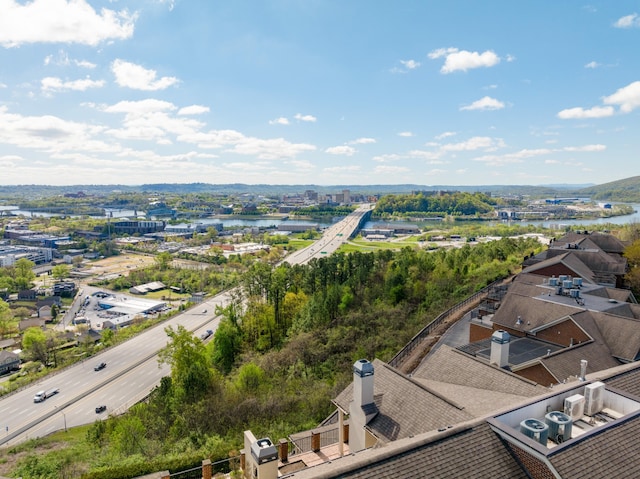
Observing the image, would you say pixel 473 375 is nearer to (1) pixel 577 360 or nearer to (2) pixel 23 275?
(1) pixel 577 360

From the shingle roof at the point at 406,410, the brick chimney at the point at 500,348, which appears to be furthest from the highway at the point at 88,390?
the brick chimney at the point at 500,348

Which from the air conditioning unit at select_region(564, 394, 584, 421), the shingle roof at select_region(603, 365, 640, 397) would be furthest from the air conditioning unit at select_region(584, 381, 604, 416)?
the shingle roof at select_region(603, 365, 640, 397)

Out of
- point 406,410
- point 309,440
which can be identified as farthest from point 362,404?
point 309,440

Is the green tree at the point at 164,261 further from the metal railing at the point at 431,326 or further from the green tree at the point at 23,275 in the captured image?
the metal railing at the point at 431,326

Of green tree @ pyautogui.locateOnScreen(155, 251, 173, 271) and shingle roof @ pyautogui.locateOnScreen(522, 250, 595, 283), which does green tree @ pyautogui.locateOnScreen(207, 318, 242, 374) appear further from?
green tree @ pyautogui.locateOnScreen(155, 251, 173, 271)

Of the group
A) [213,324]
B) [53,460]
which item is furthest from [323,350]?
[213,324]

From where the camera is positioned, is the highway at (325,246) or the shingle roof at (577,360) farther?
the highway at (325,246)

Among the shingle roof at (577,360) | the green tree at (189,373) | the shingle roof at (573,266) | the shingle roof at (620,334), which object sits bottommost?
the green tree at (189,373)
